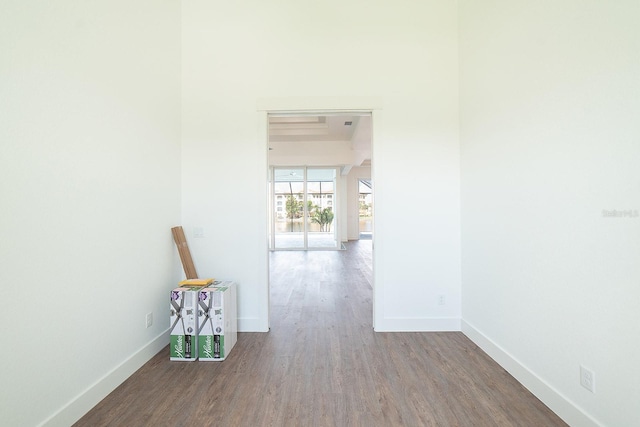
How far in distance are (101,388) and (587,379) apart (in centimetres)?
297

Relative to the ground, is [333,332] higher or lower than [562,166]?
lower

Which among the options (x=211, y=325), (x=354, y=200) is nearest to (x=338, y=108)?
(x=211, y=325)

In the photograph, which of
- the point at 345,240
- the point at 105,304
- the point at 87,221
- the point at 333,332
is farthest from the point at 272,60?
the point at 345,240

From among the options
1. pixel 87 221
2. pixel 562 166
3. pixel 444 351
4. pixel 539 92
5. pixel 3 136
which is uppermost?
pixel 539 92

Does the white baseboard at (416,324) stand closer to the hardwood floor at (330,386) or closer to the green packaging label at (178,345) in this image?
the hardwood floor at (330,386)

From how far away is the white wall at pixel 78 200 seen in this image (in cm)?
134

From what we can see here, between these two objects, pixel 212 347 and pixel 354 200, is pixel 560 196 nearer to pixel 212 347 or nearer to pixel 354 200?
pixel 212 347

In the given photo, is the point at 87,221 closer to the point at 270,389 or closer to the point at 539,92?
the point at 270,389

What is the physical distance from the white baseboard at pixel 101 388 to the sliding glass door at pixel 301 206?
637cm

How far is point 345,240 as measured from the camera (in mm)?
10547

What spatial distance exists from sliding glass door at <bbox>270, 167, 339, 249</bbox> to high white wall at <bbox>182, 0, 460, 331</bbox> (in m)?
5.73

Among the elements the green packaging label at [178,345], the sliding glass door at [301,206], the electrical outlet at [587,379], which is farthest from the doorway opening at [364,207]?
the electrical outlet at [587,379]

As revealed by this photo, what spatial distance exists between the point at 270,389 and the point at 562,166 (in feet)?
7.81

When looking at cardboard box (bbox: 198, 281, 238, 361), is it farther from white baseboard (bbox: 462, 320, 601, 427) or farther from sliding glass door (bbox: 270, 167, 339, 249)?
sliding glass door (bbox: 270, 167, 339, 249)
